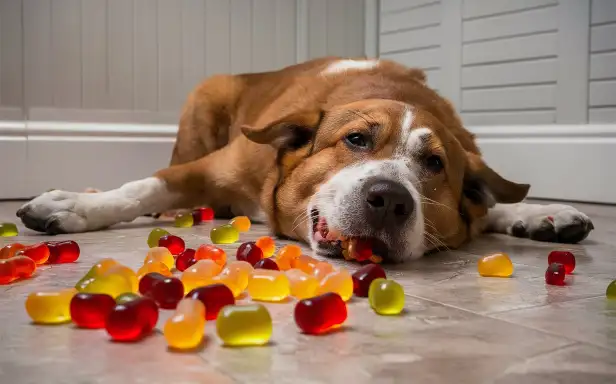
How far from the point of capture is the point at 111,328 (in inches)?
41.9

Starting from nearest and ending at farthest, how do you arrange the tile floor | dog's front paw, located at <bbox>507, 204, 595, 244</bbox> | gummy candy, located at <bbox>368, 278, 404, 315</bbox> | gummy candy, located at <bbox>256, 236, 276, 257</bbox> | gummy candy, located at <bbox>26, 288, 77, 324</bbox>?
the tile floor → gummy candy, located at <bbox>26, 288, 77, 324</bbox> → gummy candy, located at <bbox>368, 278, 404, 315</bbox> → gummy candy, located at <bbox>256, 236, 276, 257</bbox> → dog's front paw, located at <bbox>507, 204, 595, 244</bbox>

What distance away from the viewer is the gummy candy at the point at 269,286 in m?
1.36

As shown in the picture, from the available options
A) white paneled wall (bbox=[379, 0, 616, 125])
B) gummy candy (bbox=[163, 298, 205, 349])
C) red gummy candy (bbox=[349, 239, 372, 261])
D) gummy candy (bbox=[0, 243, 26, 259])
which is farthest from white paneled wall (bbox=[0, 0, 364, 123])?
gummy candy (bbox=[163, 298, 205, 349])

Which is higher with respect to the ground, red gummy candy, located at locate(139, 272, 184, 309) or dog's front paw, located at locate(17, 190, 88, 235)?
dog's front paw, located at locate(17, 190, 88, 235)

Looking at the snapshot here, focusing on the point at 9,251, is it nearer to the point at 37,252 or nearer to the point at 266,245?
the point at 37,252

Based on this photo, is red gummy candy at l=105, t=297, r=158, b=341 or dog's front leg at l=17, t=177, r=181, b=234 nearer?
red gummy candy at l=105, t=297, r=158, b=341

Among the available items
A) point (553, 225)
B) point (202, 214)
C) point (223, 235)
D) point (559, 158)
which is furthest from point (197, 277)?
point (559, 158)

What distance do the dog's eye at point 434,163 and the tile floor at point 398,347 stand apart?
19.6 inches

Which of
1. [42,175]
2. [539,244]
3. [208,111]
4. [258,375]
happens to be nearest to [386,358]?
[258,375]

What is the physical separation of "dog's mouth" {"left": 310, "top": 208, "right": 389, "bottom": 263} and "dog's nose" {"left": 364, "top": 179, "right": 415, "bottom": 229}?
58 millimetres

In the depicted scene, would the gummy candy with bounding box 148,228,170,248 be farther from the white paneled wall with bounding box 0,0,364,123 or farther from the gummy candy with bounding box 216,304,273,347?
the white paneled wall with bounding box 0,0,364,123

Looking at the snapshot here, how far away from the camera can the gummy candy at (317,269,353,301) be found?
1348 millimetres

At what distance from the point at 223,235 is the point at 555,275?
98cm

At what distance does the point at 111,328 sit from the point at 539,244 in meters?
1.63
